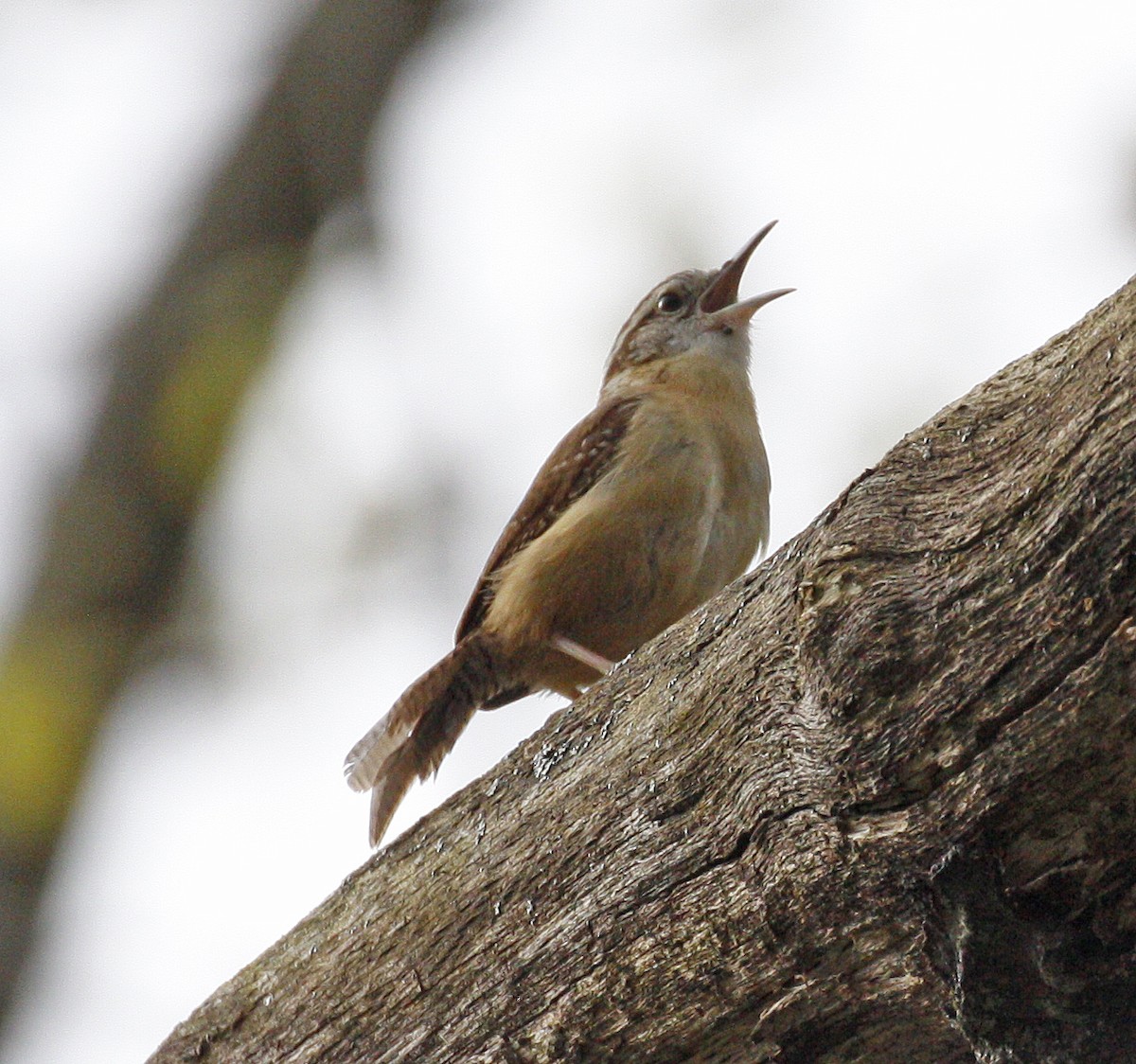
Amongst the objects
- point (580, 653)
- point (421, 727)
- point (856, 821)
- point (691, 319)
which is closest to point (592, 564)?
point (580, 653)

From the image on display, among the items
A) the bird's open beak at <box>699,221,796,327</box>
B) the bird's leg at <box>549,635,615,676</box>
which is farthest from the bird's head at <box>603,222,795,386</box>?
the bird's leg at <box>549,635,615,676</box>

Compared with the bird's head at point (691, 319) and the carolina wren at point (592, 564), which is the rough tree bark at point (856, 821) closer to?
the carolina wren at point (592, 564)

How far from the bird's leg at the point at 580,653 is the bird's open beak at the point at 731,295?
1825 millimetres

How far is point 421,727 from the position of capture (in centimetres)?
408

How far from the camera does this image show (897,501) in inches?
69.0

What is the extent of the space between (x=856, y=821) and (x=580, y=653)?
2.55 meters

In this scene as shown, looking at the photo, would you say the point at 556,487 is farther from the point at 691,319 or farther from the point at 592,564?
the point at 691,319

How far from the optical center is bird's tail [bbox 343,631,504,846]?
12.6 ft

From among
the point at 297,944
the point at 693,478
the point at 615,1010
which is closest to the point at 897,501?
the point at 615,1010

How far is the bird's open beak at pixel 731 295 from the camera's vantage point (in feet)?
17.8

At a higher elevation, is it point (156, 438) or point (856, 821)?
point (156, 438)

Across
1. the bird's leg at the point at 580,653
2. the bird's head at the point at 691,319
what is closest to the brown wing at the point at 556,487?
the bird's leg at the point at 580,653

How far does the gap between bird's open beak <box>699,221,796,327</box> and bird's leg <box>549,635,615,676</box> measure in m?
1.82

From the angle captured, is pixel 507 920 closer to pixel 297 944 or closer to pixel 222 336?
pixel 297 944
